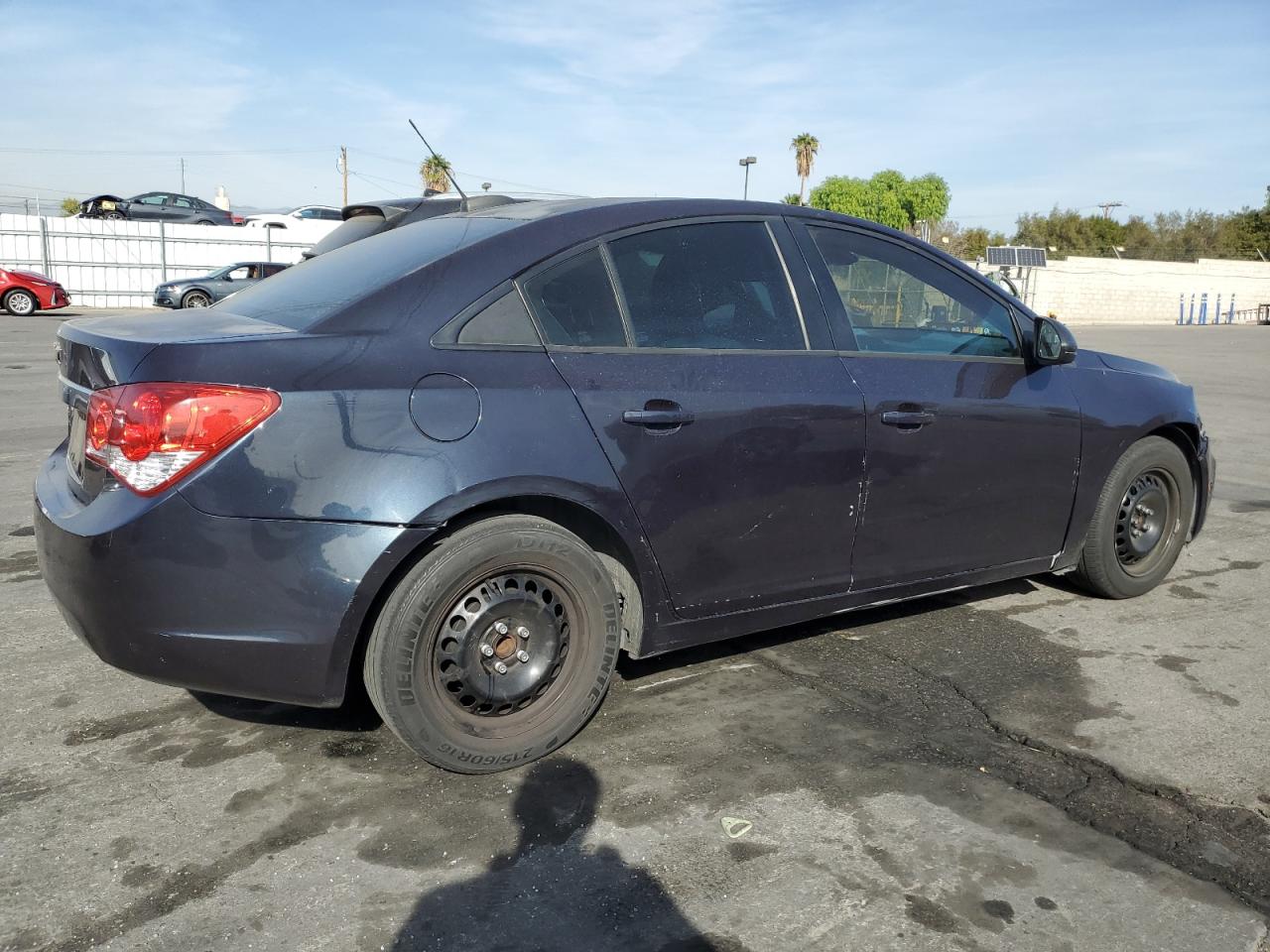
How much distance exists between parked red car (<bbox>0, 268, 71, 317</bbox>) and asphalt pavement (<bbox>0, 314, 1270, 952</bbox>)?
2244cm

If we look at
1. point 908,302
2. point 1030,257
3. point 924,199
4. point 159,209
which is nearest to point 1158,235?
point 924,199

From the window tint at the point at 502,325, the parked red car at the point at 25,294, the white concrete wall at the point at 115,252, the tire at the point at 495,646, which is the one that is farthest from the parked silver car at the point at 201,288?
the tire at the point at 495,646

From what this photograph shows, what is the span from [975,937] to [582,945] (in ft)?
2.91

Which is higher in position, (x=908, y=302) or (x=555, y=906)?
(x=908, y=302)

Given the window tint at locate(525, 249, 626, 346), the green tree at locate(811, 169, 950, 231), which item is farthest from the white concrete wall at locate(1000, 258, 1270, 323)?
the window tint at locate(525, 249, 626, 346)

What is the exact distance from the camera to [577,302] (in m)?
3.35

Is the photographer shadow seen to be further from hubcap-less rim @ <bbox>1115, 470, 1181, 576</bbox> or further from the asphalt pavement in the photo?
hubcap-less rim @ <bbox>1115, 470, 1181, 576</bbox>

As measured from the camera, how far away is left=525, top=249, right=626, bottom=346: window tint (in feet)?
10.7

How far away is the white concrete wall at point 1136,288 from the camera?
5356cm

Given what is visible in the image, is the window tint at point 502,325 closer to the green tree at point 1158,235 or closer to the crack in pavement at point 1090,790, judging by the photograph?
the crack in pavement at point 1090,790

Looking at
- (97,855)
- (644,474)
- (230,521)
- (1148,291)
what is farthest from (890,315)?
(1148,291)

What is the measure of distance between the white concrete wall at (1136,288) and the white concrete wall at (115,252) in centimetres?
3536

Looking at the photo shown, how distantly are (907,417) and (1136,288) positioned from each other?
6050 cm

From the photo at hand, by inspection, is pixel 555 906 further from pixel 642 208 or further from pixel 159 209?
pixel 159 209
